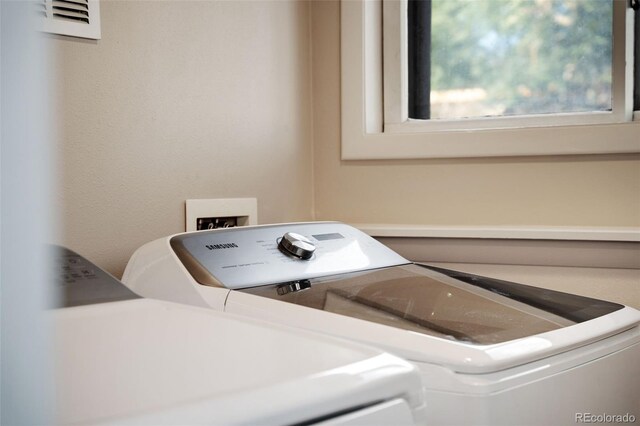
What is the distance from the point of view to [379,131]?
1546mm

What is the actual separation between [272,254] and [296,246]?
4cm

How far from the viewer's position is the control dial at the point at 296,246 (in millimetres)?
985

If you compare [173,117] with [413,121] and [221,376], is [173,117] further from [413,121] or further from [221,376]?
[221,376]

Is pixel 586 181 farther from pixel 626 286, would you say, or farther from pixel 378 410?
pixel 378 410

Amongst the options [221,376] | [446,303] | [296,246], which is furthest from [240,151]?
[221,376]

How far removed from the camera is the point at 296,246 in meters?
0.99

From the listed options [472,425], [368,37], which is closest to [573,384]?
[472,425]

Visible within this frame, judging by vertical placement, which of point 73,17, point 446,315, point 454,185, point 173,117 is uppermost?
point 73,17

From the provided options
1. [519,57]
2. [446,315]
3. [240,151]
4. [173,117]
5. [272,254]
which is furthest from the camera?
[519,57]

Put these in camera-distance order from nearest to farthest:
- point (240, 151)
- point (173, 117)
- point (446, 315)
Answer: point (446, 315) → point (173, 117) → point (240, 151)

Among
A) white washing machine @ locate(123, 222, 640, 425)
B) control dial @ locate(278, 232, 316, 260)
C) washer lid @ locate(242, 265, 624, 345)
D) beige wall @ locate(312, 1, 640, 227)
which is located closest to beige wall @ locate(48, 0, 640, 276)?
beige wall @ locate(312, 1, 640, 227)

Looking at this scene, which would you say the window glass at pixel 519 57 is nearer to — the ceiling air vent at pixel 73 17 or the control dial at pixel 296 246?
the control dial at pixel 296 246

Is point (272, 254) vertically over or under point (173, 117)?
under

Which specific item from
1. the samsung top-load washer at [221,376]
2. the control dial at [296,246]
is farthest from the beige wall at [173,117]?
the samsung top-load washer at [221,376]
